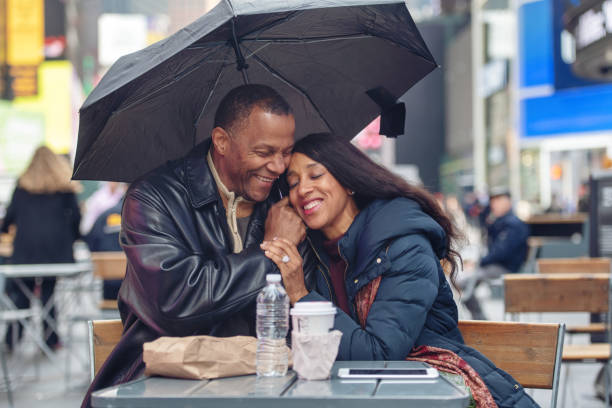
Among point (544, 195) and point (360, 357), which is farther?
point (544, 195)

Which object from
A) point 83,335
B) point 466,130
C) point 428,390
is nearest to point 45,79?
point 83,335

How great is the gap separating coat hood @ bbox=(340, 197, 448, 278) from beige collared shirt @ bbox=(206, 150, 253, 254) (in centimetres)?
39

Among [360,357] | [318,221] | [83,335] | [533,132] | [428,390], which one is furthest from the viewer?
[533,132]

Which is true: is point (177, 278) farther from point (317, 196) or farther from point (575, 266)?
point (575, 266)

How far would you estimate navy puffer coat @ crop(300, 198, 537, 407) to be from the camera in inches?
97.1

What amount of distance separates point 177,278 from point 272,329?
0.36m

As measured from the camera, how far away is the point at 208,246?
2799 mm

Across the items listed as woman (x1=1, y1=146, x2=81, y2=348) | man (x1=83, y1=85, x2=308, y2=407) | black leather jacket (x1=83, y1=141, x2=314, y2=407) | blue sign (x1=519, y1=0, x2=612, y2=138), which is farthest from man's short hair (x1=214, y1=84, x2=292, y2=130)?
blue sign (x1=519, y1=0, x2=612, y2=138)

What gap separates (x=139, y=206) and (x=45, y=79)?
23.0 m

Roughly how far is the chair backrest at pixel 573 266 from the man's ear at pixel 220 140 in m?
4.25

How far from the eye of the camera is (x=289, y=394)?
75.8 inches

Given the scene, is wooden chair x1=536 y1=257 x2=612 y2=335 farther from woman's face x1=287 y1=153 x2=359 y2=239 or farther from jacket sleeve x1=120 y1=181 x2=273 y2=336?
jacket sleeve x1=120 y1=181 x2=273 y2=336

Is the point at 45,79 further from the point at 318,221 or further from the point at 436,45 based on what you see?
the point at 436,45

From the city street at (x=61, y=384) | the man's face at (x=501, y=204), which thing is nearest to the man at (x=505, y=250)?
the man's face at (x=501, y=204)
